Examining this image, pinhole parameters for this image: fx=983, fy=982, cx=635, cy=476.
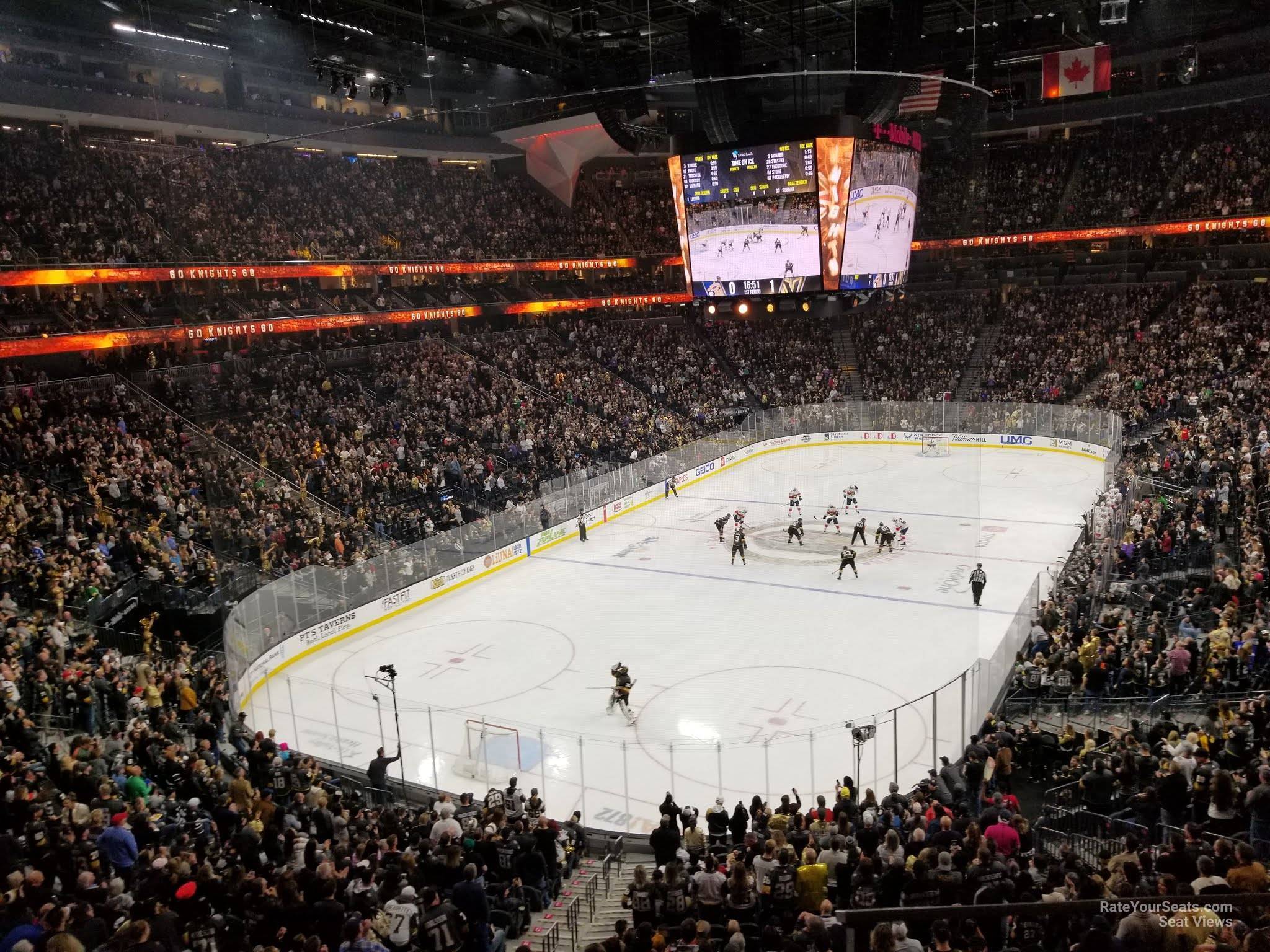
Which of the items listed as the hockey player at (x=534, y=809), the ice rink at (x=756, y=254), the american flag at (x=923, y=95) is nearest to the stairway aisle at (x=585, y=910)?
the hockey player at (x=534, y=809)

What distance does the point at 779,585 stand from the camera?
77.4 ft

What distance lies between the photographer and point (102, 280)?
98.5 feet

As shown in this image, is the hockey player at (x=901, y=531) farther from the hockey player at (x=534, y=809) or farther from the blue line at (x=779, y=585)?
the hockey player at (x=534, y=809)

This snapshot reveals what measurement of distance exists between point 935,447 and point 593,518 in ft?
55.2

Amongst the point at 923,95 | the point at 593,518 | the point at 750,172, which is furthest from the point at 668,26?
the point at 593,518

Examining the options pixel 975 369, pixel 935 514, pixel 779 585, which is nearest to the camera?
pixel 779 585

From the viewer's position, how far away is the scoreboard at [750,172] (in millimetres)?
24359

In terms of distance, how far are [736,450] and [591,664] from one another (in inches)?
857

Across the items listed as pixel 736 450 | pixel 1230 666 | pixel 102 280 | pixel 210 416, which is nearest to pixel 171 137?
pixel 102 280

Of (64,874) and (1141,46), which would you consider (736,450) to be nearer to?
(1141,46)

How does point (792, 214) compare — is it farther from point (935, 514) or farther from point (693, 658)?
point (693, 658)

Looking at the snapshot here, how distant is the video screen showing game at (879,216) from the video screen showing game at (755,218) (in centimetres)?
104

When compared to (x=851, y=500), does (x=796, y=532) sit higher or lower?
lower

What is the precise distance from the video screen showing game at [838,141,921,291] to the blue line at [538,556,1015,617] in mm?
7879
